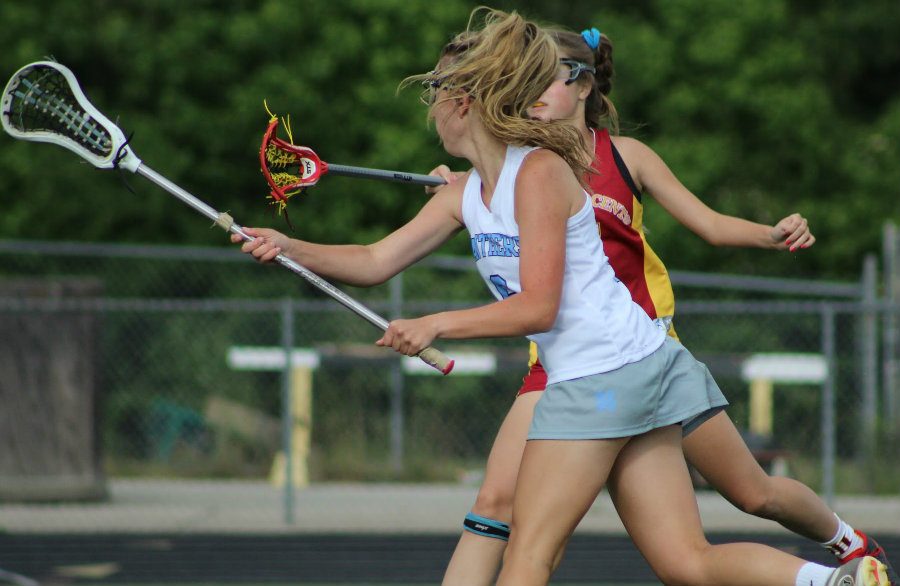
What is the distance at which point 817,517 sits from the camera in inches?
182

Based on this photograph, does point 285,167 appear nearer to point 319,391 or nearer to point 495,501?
point 495,501

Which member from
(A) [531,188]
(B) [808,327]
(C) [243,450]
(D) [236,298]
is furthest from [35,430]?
(A) [531,188]

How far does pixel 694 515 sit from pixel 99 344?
7.58m

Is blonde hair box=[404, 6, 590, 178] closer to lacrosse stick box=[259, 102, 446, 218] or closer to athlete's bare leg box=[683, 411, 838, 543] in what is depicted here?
lacrosse stick box=[259, 102, 446, 218]

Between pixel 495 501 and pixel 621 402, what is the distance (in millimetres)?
814

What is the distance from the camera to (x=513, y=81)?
12.7ft

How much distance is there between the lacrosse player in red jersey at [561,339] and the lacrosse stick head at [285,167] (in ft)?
1.94

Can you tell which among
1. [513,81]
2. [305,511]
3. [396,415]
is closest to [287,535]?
[305,511]

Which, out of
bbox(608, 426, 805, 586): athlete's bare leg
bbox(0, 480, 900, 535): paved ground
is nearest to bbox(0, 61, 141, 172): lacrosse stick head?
bbox(608, 426, 805, 586): athlete's bare leg

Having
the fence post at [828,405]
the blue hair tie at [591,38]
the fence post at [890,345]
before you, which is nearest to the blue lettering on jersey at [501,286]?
the blue hair tie at [591,38]

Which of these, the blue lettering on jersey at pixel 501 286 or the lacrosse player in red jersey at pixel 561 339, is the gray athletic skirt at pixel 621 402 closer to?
the lacrosse player in red jersey at pixel 561 339

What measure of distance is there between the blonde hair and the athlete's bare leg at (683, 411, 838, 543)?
90 centimetres

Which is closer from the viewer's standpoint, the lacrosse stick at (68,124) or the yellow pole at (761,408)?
the lacrosse stick at (68,124)

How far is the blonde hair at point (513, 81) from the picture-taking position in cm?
387
